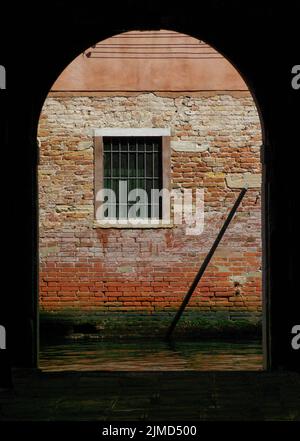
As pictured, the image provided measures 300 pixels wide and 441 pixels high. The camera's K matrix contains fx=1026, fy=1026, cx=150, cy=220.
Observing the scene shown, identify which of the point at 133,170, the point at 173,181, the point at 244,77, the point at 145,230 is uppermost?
the point at 244,77

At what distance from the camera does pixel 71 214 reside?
16828 millimetres

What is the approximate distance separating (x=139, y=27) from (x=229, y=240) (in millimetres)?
7939

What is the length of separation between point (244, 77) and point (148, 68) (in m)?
7.68

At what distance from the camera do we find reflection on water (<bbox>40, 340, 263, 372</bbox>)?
12039mm

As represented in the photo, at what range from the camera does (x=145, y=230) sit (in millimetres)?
16812

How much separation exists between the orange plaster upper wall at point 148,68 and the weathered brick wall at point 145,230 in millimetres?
194

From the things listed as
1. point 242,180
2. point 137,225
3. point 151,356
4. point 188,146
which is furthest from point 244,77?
point 137,225

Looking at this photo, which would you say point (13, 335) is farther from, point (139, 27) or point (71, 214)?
point (71, 214)

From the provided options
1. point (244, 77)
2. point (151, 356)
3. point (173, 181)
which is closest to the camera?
point (244, 77)

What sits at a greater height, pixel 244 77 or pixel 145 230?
pixel 244 77

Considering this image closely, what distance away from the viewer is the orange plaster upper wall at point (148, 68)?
55.1ft

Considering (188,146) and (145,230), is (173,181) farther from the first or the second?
(145,230)

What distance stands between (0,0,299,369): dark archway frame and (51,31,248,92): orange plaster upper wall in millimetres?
7410

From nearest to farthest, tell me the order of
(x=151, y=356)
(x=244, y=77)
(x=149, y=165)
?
1. (x=244, y=77)
2. (x=151, y=356)
3. (x=149, y=165)
